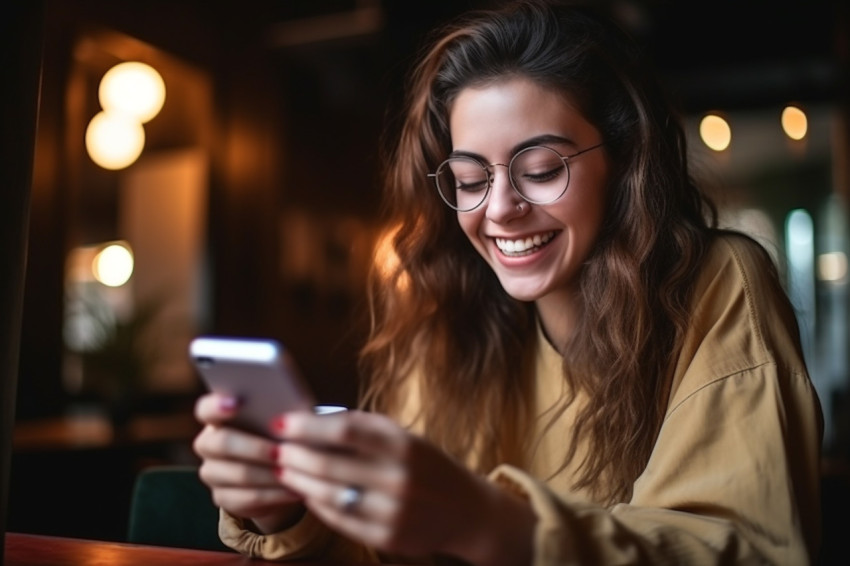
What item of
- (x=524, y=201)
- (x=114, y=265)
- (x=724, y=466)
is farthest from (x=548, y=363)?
(x=114, y=265)

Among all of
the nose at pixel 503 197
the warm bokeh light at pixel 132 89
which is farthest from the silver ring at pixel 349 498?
the warm bokeh light at pixel 132 89

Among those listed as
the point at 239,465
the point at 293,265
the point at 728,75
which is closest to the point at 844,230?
the point at 728,75

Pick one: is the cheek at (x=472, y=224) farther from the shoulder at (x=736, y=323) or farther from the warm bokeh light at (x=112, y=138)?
the warm bokeh light at (x=112, y=138)

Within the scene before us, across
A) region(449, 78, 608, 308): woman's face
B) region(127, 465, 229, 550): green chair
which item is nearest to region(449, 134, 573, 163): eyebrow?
region(449, 78, 608, 308): woman's face

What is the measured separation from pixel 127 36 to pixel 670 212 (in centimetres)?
392

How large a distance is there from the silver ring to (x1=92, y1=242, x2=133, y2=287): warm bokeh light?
7.10 metres

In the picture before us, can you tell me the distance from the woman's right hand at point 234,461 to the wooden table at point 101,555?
3.7 inches

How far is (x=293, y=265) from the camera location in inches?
238

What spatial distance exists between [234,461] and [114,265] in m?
7.28

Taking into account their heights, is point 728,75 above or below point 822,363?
above

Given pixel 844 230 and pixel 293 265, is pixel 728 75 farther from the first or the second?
pixel 293 265

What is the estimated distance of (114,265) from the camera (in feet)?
25.1

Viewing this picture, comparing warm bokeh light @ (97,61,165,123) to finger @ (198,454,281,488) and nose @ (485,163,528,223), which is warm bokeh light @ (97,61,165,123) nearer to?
nose @ (485,163,528,223)

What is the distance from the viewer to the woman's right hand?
83cm
